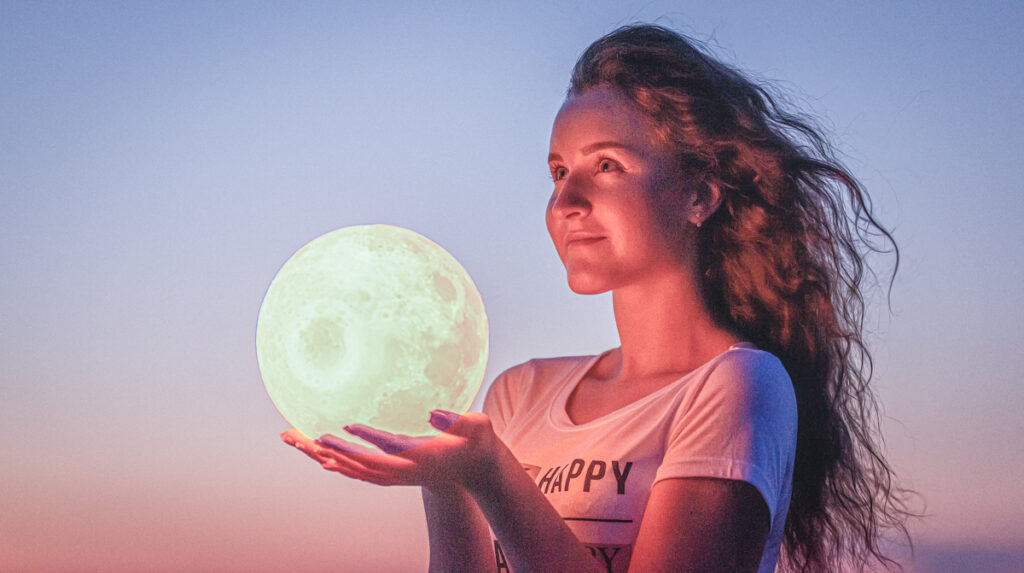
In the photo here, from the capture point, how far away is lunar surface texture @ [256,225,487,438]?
2.35 meters

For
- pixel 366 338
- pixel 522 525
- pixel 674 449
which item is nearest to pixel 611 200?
pixel 674 449

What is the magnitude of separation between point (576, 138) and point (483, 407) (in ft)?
4.17

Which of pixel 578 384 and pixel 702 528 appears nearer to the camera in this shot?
pixel 702 528

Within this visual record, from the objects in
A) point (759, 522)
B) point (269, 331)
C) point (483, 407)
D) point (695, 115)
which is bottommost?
point (759, 522)

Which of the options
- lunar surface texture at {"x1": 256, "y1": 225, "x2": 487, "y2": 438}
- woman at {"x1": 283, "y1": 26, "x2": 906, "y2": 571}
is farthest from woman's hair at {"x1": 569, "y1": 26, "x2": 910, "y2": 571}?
lunar surface texture at {"x1": 256, "y1": 225, "x2": 487, "y2": 438}

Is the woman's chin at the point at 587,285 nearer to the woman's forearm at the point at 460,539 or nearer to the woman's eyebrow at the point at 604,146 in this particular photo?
the woman's eyebrow at the point at 604,146

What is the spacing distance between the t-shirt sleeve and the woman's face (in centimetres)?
51

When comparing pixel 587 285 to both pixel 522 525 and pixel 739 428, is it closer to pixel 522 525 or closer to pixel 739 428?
pixel 739 428

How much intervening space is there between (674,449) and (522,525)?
497 mm

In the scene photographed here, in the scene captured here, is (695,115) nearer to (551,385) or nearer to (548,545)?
(551,385)

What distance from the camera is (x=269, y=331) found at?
8.18 feet

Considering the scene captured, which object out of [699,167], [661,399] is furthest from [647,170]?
[661,399]

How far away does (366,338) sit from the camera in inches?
92.6

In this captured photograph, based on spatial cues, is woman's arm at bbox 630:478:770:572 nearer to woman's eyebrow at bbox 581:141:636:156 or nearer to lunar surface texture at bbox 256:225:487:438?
lunar surface texture at bbox 256:225:487:438
